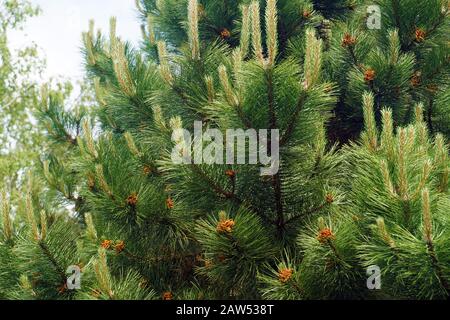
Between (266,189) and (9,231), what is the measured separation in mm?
1874

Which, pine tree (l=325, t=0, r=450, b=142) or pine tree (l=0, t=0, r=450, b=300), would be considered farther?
pine tree (l=325, t=0, r=450, b=142)

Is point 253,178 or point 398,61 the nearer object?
point 253,178

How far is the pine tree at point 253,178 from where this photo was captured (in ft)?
10.8

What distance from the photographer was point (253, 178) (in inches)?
149

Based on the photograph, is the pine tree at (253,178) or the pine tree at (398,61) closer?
the pine tree at (253,178)

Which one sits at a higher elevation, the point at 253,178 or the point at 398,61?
the point at 398,61

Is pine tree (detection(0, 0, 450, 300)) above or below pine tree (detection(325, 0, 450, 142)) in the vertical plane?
below

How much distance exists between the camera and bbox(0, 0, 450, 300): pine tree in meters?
3.28

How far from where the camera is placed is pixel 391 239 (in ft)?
10.2

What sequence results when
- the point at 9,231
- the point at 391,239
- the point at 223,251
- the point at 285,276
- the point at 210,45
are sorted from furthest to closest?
1. the point at 210,45
2. the point at 9,231
3. the point at 223,251
4. the point at 285,276
5. the point at 391,239

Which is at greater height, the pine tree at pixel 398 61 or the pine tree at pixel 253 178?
the pine tree at pixel 398 61
